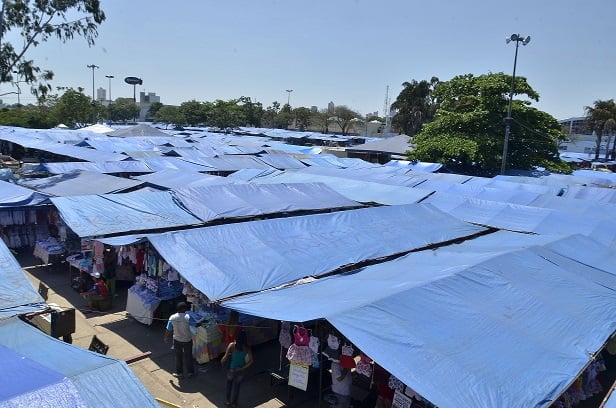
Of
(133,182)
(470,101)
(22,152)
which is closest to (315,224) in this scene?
(133,182)

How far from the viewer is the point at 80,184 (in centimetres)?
1437

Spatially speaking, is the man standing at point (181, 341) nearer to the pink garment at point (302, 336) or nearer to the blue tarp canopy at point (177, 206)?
the pink garment at point (302, 336)

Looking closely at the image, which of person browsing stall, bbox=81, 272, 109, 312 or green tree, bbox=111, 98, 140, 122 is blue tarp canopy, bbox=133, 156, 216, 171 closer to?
person browsing stall, bbox=81, 272, 109, 312

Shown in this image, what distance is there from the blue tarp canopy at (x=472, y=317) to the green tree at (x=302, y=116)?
79.4 m

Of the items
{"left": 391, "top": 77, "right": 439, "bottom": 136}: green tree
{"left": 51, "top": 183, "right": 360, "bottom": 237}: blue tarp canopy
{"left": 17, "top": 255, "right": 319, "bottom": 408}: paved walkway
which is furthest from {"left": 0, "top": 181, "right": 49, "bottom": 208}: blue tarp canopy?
{"left": 391, "top": 77, "right": 439, "bottom": 136}: green tree

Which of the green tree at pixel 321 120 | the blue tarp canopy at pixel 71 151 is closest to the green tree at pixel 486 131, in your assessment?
the blue tarp canopy at pixel 71 151

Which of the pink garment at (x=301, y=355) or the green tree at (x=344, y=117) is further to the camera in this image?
the green tree at (x=344, y=117)

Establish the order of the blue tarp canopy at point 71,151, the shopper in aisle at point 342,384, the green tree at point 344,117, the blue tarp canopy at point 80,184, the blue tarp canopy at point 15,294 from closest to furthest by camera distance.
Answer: the blue tarp canopy at point 15,294, the shopper in aisle at point 342,384, the blue tarp canopy at point 80,184, the blue tarp canopy at point 71,151, the green tree at point 344,117

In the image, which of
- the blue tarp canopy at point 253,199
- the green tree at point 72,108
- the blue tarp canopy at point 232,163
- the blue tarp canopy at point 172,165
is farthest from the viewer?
the green tree at point 72,108

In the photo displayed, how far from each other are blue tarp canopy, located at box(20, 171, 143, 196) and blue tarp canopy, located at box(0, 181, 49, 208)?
0.56 m

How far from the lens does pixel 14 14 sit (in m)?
22.2

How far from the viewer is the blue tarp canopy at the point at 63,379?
3.86 meters

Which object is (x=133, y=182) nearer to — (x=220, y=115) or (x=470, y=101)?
(x=470, y=101)

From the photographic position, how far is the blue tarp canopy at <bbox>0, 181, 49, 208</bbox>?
1191cm
